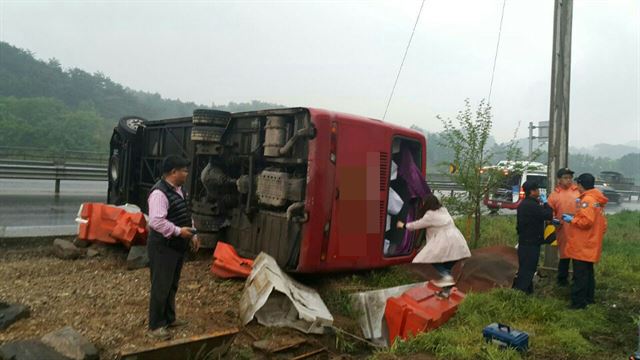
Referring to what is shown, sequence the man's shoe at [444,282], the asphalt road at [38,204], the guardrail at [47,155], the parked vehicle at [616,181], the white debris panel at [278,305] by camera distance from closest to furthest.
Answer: the white debris panel at [278,305] → the man's shoe at [444,282] → the asphalt road at [38,204] → the guardrail at [47,155] → the parked vehicle at [616,181]

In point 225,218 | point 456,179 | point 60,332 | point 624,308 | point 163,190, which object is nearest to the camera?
point 60,332

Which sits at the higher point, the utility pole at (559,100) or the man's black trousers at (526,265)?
the utility pole at (559,100)

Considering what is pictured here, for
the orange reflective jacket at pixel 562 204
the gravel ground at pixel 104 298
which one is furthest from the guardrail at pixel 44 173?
the orange reflective jacket at pixel 562 204

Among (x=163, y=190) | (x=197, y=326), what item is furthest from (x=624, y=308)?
(x=163, y=190)

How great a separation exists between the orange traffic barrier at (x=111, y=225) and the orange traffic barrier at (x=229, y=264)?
1.45 m

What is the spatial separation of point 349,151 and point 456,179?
4.25 m

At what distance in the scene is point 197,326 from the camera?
3896 millimetres

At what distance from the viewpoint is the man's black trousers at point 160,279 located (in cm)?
366

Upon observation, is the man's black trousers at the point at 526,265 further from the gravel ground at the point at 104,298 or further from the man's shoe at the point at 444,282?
the gravel ground at the point at 104,298

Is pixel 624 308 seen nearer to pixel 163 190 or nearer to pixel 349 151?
pixel 349 151

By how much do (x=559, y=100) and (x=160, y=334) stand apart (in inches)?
A: 256

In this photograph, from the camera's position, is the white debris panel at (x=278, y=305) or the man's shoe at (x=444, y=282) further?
the man's shoe at (x=444, y=282)

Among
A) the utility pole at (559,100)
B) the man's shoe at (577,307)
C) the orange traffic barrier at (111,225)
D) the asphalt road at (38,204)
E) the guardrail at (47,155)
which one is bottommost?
the man's shoe at (577,307)

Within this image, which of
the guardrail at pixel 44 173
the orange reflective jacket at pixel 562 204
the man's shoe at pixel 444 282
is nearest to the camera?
the man's shoe at pixel 444 282
